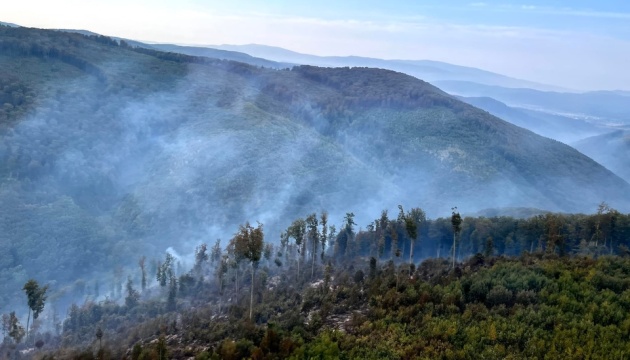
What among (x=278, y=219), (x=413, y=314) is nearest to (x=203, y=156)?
(x=278, y=219)

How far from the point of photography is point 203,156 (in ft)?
290

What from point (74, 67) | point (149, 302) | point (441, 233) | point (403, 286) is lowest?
point (149, 302)

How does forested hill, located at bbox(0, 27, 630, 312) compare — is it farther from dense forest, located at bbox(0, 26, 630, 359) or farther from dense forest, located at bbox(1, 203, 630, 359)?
dense forest, located at bbox(1, 203, 630, 359)

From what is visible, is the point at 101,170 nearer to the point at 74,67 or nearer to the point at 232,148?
the point at 232,148

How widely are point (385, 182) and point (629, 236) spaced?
60889 mm

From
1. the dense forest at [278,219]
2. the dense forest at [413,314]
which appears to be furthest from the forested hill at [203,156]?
the dense forest at [413,314]

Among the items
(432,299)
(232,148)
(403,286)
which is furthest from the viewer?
(232,148)

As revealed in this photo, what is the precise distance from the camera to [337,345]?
16.8 meters

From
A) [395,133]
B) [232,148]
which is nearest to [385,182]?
[395,133]

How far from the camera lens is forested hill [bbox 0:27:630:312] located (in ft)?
210

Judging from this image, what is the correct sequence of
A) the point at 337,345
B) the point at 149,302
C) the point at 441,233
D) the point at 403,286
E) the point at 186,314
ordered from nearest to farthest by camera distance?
1. the point at 337,345
2. the point at 403,286
3. the point at 186,314
4. the point at 149,302
5. the point at 441,233

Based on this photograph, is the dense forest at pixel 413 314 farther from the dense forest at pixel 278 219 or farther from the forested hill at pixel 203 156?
the forested hill at pixel 203 156

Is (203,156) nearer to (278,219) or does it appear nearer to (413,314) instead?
(278,219)

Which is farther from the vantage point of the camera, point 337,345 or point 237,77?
point 237,77
